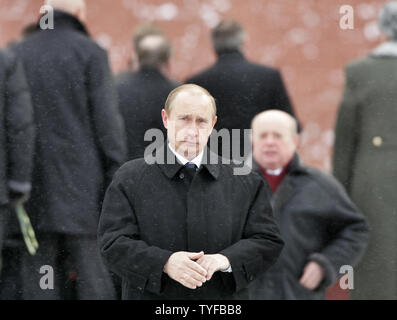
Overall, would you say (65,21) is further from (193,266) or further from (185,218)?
(193,266)

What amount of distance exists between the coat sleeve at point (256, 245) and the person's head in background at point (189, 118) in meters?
0.24

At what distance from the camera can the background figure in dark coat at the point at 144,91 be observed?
4.63 meters

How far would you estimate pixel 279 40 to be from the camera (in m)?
7.16

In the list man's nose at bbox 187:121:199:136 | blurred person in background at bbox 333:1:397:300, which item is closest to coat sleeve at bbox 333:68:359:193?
blurred person in background at bbox 333:1:397:300

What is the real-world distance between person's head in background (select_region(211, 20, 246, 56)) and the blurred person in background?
59 centimetres

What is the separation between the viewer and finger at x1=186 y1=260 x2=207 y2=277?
2777 millimetres

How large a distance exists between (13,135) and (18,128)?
4 cm

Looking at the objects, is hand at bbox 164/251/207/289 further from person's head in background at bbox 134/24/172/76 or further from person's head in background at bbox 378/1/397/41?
person's head in background at bbox 378/1/397/41

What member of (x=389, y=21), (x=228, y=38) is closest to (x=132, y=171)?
(x=228, y=38)

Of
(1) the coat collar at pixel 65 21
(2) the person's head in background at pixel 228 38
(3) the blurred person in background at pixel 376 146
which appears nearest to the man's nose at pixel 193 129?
(1) the coat collar at pixel 65 21

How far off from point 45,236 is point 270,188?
1.03 meters

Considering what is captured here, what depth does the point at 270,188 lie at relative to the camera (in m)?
4.38

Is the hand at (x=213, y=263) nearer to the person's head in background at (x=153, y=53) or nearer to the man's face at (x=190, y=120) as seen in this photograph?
the man's face at (x=190, y=120)

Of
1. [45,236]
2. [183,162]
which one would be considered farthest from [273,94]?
[183,162]
